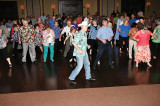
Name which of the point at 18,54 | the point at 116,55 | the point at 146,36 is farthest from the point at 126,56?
the point at 18,54

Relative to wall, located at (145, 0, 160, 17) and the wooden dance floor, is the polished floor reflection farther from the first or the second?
wall, located at (145, 0, 160, 17)

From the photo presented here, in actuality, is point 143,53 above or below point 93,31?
below

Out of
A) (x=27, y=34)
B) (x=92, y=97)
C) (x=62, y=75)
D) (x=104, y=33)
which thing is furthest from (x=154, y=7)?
(x=92, y=97)

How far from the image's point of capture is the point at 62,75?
16.8 feet

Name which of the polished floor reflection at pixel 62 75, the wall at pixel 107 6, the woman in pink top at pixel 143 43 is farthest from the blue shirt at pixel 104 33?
the wall at pixel 107 6

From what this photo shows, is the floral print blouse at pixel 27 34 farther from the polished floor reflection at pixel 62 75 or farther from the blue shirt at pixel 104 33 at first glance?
the blue shirt at pixel 104 33

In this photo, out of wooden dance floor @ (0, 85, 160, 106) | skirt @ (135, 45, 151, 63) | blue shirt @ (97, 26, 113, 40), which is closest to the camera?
wooden dance floor @ (0, 85, 160, 106)

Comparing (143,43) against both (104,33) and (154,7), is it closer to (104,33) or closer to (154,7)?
(104,33)

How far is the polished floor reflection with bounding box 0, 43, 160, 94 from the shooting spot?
437 cm

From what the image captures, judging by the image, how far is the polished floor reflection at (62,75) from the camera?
4367 mm

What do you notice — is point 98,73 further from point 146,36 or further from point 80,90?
point 146,36

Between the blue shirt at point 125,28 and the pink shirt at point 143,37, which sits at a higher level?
the blue shirt at point 125,28

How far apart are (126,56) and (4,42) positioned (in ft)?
14.7

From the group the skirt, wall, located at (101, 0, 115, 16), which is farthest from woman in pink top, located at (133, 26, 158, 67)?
wall, located at (101, 0, 115, 16)
